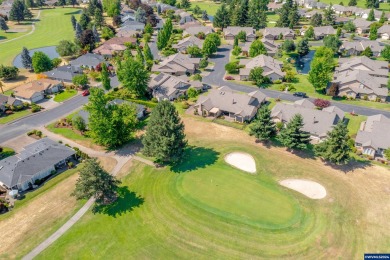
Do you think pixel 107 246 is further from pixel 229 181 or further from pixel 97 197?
pixel 229 181

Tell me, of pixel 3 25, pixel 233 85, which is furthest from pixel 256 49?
pixel 3 25

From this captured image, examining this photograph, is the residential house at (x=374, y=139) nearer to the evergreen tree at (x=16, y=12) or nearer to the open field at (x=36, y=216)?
the open field at (x=36, y=216)

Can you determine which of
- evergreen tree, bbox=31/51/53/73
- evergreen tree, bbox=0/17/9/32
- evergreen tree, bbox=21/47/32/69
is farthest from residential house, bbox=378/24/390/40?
evergreen tree, bbox=0/17/9/32

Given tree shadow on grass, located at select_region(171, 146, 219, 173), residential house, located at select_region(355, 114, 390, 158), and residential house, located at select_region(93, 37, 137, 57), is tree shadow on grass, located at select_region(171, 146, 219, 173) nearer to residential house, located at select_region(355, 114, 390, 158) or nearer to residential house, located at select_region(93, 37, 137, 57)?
residential house, located at select_region(355, 114, 390, 158)

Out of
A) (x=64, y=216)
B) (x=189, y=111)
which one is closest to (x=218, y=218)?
(x=64, y=216)

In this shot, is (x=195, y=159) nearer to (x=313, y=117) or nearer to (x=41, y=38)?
(x=313, y=117)
